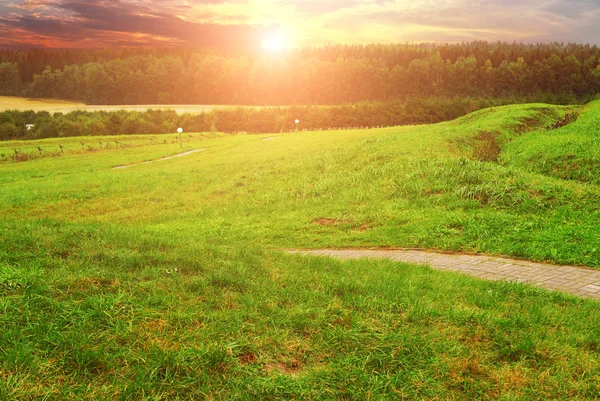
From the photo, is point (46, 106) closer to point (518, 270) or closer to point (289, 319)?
point (518, 270)

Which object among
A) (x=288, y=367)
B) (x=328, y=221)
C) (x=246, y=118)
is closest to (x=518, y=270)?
(x=288, y=367)

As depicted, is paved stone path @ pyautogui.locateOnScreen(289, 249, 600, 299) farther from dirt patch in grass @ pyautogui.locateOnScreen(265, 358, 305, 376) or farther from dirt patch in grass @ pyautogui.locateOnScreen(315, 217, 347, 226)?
dirt patch in grass @ pyautogui.locateOnScreen(265, 358, 305, 376)

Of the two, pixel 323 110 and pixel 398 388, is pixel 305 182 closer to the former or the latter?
pixel 398 388

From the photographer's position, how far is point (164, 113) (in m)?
86.9

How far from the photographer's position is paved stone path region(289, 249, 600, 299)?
24.6 ft

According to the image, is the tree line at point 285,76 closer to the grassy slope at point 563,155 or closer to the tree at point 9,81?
the tree at point 9,81

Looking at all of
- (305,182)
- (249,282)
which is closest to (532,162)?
(305,182)

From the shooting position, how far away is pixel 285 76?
12431 centimetres

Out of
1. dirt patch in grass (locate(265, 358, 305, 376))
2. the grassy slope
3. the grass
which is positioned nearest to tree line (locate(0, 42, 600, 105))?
the grass

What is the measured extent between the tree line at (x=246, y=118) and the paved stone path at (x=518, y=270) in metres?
71.0

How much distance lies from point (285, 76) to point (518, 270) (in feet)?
399

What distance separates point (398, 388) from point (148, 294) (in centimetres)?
289

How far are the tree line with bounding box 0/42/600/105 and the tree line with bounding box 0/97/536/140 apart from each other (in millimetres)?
25068

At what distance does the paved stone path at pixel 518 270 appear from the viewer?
748cm
